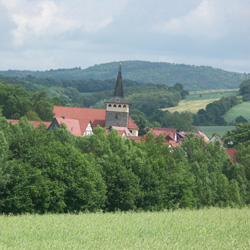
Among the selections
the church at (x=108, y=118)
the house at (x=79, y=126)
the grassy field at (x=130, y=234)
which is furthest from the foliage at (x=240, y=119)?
the grassy field at (x=130, y=234)

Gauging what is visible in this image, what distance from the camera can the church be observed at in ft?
319

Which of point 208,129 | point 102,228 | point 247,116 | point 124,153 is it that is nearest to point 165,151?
point 124,153

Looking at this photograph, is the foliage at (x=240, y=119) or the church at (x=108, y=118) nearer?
the church at (x=108, y=118)

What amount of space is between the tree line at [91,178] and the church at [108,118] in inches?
1610

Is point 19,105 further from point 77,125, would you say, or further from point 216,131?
point 216,131

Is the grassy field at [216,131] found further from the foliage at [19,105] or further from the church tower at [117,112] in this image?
the church tower at [117,112]

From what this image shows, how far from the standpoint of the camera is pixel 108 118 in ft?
335

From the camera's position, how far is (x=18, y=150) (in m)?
39.6

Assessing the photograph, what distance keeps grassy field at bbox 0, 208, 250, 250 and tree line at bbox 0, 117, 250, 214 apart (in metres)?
12.6

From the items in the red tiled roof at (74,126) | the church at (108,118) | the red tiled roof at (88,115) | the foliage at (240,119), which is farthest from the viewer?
the foliage at (240,119)

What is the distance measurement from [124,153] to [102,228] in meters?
26.9

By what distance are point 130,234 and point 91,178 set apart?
20206mm

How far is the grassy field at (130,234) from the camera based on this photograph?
55.7 ft

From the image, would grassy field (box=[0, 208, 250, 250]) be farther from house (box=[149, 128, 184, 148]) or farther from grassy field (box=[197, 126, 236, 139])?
grassy field (box=[197, 126, 236, 139])
